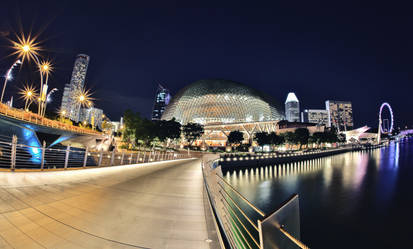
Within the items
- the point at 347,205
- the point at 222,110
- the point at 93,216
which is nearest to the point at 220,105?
the point at 222,110

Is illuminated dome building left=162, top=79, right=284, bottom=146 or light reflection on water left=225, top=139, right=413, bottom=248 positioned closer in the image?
light reflection on water left=225, top=139, right=413, bottom=248

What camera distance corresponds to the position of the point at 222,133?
303ft

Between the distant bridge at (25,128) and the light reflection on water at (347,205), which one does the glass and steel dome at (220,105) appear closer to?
A: the distant bridge at (25,128)

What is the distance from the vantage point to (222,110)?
9606cm

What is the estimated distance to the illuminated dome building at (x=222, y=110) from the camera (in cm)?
9162

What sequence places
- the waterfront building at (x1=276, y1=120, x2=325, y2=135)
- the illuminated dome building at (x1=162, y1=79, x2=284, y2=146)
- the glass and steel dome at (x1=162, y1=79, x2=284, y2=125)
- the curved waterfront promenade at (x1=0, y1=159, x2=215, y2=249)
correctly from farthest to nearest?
the glass and steel dome at (x1=162, y1=79, x2=284, y2=125), the illuminated dome building at (x1=162, y1=79, x2=284, y2=146), the waterfront building at (x1=276, y1=120, x2=325, y2=135), the curved waterfront promenade at (x1=0, y1=159, x2=215, y2=249)

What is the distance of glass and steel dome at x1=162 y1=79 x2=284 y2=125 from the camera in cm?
9512

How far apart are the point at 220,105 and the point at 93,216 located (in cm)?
9431

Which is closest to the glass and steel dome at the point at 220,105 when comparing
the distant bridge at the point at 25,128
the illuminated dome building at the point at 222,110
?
the illuminated dome building at the point at 222,110

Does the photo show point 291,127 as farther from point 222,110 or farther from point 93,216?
point 93,216

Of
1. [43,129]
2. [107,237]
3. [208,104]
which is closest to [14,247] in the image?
[107,237]

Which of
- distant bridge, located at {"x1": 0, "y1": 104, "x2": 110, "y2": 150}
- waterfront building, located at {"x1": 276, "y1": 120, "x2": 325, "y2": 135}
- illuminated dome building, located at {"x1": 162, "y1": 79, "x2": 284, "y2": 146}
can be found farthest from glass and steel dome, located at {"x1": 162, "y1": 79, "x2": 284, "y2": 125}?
distant bridge, located at {"x1": 0, "y1": 104, "x2": 110, "y2": 150}

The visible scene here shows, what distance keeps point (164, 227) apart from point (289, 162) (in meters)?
52.7

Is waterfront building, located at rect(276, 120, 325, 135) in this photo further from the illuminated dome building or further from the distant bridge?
the distant bridge
